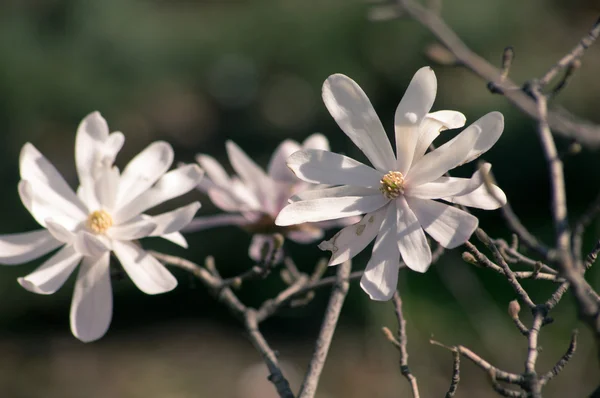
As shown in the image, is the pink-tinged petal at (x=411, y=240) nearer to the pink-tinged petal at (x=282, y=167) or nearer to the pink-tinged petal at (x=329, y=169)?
the pink-tinged petal at (x=329, y=169)

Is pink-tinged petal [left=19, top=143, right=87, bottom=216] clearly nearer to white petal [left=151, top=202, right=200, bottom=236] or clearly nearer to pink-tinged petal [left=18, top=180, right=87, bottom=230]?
pink-tinged petal [left=18, top=180, right=87, bottom=230]

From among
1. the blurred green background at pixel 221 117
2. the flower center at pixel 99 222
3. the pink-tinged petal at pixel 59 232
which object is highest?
the blurred green background at pixel 221 117

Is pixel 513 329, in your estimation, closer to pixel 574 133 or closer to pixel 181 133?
pixel 574 133

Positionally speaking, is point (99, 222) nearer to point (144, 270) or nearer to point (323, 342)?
point (144, 270)

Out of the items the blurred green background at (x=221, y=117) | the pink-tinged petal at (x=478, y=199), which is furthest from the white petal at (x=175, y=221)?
the blurred green background at (x=221, y=117)

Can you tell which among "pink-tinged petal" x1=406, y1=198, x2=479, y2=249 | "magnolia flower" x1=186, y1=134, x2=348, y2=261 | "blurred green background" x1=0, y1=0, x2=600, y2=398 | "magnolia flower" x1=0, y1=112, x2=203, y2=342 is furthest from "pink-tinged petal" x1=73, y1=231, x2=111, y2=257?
"blurred green background" x1=0, y1=0, x2=600, y2=398

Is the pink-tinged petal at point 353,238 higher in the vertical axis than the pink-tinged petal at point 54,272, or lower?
lower
